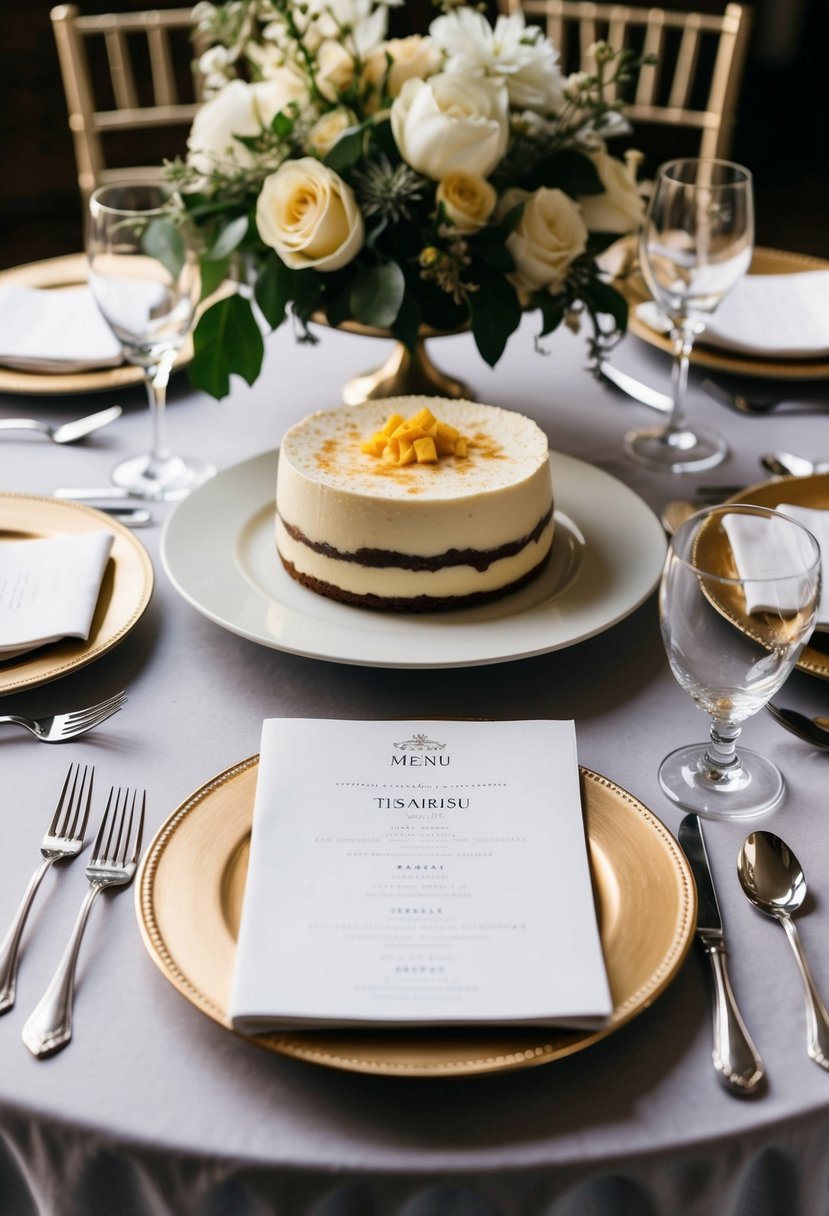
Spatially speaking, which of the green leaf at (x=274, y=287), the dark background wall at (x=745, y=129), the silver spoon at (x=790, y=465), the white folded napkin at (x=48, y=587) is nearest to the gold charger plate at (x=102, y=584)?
the white folded napkin at (x=48, y=587)

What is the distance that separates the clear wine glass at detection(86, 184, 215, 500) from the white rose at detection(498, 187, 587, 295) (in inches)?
16.0

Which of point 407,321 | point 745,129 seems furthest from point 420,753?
point 745,129

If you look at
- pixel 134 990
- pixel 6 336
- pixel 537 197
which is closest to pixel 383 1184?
pixel 134 990

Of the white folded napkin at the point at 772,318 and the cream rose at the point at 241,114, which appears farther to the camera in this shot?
the white folded napkin at the point at 772,318

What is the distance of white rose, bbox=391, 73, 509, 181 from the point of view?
54.9 inches

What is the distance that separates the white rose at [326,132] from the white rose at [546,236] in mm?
233

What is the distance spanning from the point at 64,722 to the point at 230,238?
2.33 feet

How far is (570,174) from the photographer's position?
1.53 meters

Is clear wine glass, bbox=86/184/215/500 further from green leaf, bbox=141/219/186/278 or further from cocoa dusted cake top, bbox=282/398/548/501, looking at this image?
cocoa dusted cake top, bbox=282/398/548/501

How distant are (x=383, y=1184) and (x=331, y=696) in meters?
0.51

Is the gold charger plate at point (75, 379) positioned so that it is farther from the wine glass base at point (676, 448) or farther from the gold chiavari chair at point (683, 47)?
the gold chiavari chair at point (683, 47)

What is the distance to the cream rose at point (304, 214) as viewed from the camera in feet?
4.66

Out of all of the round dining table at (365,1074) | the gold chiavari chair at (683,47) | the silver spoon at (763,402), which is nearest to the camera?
the round dining table at (365,1074)

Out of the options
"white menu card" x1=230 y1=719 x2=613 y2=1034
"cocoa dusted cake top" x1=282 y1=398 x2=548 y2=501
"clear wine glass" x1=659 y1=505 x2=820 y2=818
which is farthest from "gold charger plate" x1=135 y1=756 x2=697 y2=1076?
"cocoa dusted cake top" x1=282 y1=398 x2=548 y2=501
